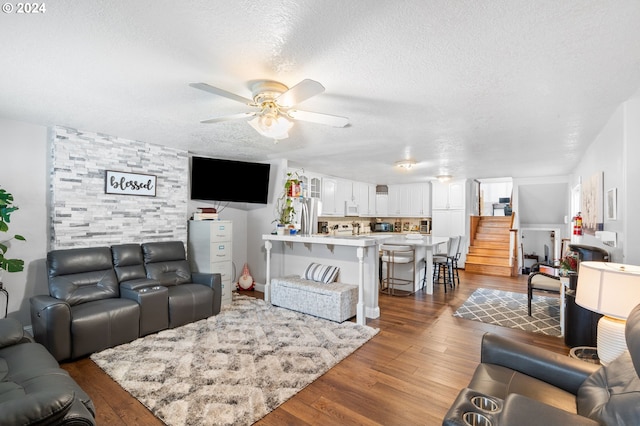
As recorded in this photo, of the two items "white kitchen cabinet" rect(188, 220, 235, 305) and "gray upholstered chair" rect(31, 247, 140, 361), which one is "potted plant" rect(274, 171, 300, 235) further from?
"gray upholstered chair" rect(31, 247, 140, 361)

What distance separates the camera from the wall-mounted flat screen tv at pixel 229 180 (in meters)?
4.74

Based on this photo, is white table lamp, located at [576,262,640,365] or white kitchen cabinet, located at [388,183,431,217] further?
white kitchen cabinet, located at [388,183,431,217]

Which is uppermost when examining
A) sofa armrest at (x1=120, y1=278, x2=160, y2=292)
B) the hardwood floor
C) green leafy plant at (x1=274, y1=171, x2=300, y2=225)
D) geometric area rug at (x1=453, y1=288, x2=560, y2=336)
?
green leafy plant at (x1=274, y1=171, x2=300, y2=225)

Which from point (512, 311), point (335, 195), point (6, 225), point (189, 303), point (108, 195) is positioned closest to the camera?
point (6, 225)

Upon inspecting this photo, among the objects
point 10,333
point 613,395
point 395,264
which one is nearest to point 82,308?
point 10,333

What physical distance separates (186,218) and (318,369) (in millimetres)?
3202

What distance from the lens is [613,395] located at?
1.29m

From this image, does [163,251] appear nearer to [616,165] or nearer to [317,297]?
[317,297]

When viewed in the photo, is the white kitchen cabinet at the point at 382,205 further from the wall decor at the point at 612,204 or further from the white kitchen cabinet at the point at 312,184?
the wall decor at the point at 612,204

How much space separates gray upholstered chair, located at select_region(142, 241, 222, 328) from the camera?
362 cm

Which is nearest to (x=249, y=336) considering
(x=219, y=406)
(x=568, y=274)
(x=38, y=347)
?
(x=219, y=406)

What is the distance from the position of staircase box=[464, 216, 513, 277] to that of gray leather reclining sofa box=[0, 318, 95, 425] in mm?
7838

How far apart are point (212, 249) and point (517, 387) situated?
3.95m

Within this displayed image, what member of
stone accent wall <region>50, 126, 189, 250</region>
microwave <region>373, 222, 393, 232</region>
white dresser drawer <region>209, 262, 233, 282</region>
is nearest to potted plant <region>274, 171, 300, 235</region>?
white dresser drawer <region>209, 262, 233, 282</region>
